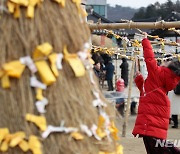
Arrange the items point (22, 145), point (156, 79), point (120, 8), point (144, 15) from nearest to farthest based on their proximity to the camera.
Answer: point (22, 145) < point (156, 79) < point (144, 15) < point (120, 8)

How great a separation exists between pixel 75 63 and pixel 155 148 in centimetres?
350

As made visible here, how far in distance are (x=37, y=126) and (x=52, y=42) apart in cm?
31

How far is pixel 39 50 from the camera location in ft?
5.56

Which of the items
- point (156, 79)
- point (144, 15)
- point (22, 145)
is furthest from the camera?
point (144, 15)

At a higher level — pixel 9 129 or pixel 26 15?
pixel 26 15

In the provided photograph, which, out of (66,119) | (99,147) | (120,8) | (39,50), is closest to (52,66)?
(39,50)

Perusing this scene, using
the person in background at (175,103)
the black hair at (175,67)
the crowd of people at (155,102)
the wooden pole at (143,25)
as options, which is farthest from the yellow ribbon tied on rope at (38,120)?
the person in background at (175,103)

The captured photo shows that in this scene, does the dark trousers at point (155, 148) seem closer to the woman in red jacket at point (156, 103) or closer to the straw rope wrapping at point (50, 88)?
the woman in red jacket at point (156, 103)

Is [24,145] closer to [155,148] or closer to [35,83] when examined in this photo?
[35,83]

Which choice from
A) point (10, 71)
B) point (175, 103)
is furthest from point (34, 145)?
point (175, 103)

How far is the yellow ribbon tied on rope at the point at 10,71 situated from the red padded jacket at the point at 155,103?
3288 mm

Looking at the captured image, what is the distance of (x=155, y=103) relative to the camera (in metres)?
4.98

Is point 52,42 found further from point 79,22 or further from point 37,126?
point 37,126

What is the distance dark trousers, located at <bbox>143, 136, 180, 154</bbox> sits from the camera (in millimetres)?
5031
